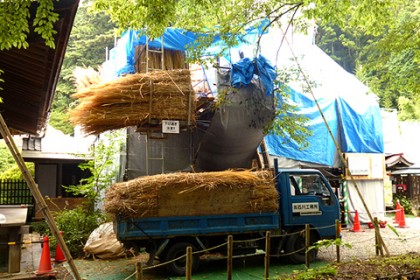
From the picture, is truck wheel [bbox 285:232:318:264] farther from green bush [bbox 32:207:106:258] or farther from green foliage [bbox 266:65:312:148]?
green bush [bbox 32:207:106:258]

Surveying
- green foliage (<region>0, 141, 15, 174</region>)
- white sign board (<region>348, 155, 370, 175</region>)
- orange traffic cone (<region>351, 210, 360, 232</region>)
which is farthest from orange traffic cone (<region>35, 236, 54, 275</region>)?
green foliage (<region>0, 141, 15, 174</region>)

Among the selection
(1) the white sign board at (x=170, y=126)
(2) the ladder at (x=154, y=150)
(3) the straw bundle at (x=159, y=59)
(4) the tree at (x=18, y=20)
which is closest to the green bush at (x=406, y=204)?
(2) the ladder at (x=154, y=150)

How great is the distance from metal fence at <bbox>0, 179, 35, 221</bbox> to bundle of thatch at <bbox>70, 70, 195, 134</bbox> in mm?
9005

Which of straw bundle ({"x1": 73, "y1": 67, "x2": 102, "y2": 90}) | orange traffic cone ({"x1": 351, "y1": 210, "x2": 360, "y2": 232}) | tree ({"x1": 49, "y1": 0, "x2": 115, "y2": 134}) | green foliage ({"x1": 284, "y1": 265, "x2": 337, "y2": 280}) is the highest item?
tree ({"x1": 49, "y1": 0, "x2": 115, "y2": 134})

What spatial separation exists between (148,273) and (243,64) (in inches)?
246

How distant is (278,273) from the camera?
8.84m

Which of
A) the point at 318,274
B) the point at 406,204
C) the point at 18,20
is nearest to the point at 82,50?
the point at 406,204

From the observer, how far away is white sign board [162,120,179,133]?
10.1 metres

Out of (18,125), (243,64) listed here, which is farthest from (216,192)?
(18,125)

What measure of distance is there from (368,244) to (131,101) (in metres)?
8.49

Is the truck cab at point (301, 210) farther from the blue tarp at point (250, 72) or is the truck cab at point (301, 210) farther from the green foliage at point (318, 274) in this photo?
the green foliage at point (318, 274)

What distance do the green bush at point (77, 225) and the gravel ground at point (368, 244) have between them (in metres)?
6.63

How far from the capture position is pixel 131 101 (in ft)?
31.9

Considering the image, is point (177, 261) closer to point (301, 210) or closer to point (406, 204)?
point (301, 210)
